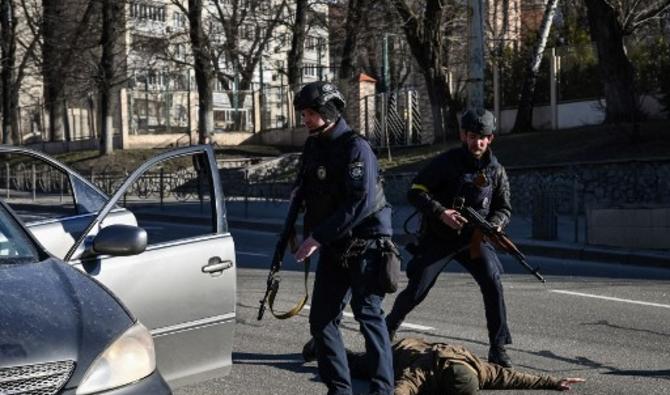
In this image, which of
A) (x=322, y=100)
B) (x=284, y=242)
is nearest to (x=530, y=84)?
(x=284, y=242)

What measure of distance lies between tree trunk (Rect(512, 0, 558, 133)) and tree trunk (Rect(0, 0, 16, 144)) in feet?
74.0

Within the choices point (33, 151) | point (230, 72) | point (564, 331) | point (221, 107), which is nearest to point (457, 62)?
point (221, 107)

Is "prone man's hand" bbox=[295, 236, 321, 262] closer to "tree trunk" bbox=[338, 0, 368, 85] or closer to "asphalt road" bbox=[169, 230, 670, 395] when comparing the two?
"asphalt road" bbox=[169, 230, 670, 395]

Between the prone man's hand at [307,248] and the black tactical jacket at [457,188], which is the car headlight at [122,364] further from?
the black tactical jacket at [457,188]

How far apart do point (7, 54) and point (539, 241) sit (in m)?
33.2

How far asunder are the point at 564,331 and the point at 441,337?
1.09 metres

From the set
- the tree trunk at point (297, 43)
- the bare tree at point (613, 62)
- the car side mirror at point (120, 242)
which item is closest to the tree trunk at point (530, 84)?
the bare tree at point (613, 62)

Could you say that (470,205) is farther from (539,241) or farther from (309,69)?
(309,69)

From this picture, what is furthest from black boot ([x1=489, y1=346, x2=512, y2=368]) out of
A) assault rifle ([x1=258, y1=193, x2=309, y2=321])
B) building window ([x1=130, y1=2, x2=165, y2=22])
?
building window ([x1=130, y1=2, x2=165, y2=22])

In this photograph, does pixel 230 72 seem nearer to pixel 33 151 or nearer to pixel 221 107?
pixel 221 107

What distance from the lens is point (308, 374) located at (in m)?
7.24

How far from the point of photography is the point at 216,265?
570 centimetres

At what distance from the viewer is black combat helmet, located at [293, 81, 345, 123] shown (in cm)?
560

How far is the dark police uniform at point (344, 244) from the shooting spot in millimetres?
5500
